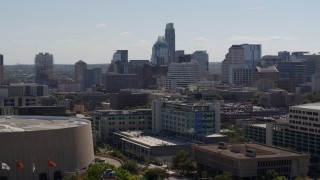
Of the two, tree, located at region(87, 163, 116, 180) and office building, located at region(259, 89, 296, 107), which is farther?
office building, located at region(259, 89, 296, 107)

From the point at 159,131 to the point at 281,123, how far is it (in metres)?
17.3

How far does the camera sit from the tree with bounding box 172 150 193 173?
6278cm

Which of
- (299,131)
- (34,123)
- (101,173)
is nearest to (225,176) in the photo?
(101,173)

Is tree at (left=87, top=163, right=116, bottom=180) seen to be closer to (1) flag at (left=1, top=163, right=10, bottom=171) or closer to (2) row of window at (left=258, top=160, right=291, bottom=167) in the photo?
(1) flag at (left=1, top=163, right=10, bottom=171)

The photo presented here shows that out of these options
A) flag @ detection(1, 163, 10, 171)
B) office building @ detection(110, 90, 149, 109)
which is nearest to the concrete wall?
flag @ detection(1, 163, 10, 171)

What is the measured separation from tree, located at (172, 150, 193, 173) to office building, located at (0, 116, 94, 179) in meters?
10.8

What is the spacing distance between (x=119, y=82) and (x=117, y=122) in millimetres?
92782

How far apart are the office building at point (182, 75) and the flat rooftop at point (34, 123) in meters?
116

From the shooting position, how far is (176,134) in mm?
83812

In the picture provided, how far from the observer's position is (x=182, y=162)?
63094mm

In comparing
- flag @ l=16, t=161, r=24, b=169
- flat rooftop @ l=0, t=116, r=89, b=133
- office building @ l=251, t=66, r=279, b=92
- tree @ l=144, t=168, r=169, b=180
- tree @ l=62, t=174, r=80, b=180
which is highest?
office building @ l=251, t=66, r=279, b=92

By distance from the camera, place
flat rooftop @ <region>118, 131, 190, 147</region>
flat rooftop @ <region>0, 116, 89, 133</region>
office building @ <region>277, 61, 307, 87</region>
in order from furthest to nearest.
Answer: office building @ <region>277, 61, 307, 87</region> < flat rooftop @ <region>118, 131, 190, 147</region> < flat rooftop @ <region>0, 116, 89, 133</region>

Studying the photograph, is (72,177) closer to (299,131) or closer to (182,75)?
(299,131)

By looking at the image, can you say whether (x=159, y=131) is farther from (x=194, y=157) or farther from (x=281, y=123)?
(x=194, y=157)
